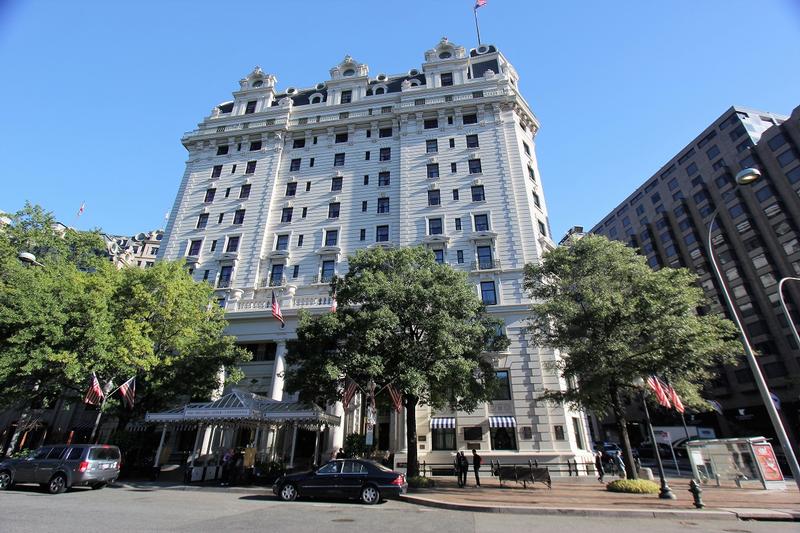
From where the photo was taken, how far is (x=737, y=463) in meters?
19.7

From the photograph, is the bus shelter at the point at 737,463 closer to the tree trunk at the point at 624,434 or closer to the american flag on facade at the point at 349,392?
the tree trunk at the point at 624,434

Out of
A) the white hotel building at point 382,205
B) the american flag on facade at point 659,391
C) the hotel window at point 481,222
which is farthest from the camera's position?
the hotel window at point 481,222

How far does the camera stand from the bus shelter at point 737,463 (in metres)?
18.7

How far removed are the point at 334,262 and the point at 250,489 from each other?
19.3m

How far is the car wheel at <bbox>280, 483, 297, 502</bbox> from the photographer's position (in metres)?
15.0

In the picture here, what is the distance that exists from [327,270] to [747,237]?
57.1m

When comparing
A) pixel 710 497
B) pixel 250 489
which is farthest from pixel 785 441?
pixel 250 489

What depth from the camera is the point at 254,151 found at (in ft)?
140

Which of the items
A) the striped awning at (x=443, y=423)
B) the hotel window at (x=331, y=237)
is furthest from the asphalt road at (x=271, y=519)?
the hotel window at (x=331, y=237)

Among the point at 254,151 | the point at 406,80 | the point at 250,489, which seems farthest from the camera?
the point at 406,80

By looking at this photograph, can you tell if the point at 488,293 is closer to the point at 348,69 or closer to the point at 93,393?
the point at 93,393

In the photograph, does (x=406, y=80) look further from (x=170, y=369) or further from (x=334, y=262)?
(x=170, y=369)

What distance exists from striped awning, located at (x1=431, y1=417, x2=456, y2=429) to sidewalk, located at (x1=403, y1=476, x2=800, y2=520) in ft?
19.0

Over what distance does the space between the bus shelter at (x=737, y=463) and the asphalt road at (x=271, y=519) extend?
9.85 meters
